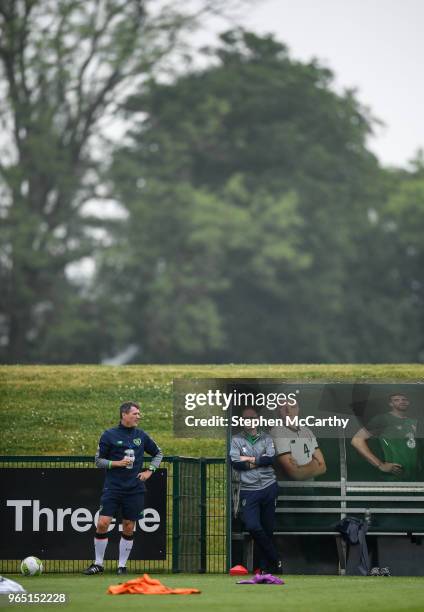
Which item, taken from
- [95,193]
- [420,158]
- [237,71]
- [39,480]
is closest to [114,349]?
[95,193]

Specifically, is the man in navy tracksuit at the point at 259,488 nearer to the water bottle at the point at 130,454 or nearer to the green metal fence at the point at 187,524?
the green metal fence at the point at 187,524

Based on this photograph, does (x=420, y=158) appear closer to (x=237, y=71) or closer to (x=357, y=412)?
(x=237, y=71)

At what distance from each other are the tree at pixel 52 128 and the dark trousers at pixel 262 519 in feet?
130

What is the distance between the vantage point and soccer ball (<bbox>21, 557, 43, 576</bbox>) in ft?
53.8

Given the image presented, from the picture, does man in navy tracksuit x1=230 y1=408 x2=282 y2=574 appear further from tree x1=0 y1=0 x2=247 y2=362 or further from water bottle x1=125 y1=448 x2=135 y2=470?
tree x1=0 y1=0 x2=247 y2=362

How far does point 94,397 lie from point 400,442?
895 cm

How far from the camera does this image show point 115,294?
59625 mm

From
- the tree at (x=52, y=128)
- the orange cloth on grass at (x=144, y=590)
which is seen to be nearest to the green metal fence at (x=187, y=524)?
the orange cloth on grass at (x=144, y=590)

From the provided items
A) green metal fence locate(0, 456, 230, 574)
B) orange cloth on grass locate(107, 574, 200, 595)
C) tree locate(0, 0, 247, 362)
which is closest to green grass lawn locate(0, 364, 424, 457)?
green metal fence locate(0, 456, 230, 574)

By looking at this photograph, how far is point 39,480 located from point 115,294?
42101mm

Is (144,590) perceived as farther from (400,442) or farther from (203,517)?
(400,442)

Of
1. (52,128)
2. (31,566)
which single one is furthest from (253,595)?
(52,128)

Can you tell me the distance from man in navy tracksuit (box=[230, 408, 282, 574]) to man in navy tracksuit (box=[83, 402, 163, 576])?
0.95 metres

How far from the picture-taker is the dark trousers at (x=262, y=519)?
1647cm
